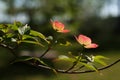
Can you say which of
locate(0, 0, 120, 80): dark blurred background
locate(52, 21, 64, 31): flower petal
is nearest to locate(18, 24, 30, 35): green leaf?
locate(52, 21, 64, 31): flower petal

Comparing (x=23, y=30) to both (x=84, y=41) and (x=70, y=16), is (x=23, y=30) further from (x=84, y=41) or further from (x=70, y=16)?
(x=70, y=16)

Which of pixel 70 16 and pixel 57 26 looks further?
pixel 70 16

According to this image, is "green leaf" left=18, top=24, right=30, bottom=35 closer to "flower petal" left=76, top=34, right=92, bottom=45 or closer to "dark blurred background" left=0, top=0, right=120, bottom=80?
"flower petal" left=76, top=34, right=92, bottom=45

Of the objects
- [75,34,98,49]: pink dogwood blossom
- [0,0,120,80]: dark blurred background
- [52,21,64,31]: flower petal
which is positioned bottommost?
[0,0,120,80]: dark blurred background

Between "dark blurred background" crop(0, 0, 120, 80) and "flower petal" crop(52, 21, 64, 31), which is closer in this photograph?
"flower petal" crop(52, 21, 64, 31)

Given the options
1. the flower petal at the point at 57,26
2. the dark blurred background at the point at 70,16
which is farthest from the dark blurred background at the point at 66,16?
the flower petal at the point at 57,26

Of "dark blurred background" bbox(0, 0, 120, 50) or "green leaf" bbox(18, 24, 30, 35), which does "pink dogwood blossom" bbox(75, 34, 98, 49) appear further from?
"dark blurred background" bbox(0, 0, 120, 50)

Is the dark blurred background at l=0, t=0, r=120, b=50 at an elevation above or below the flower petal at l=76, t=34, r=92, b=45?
below

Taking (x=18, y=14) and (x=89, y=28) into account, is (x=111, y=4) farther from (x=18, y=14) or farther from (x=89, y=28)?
(x=18, y=14)

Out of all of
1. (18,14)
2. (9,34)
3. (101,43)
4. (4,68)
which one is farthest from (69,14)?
(9,34)

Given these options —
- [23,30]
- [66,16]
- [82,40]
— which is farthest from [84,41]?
[66,16]
